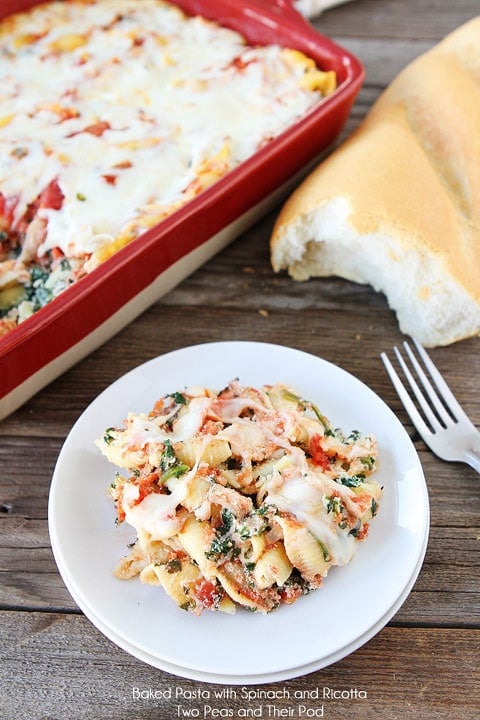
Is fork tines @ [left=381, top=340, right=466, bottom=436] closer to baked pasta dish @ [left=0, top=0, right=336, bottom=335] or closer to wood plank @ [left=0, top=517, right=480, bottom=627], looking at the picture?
wood plank @ [left=0, top=517, right=480, bottom=627]

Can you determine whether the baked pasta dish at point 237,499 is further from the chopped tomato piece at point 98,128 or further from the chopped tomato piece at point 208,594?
the chopped tomato piece at point 98,128

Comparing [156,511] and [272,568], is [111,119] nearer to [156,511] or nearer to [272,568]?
[156,511]

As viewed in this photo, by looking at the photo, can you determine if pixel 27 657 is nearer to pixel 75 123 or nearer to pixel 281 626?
pixel 281 626

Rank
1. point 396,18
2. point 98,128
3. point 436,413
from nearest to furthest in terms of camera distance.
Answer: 1. point 436,413
2. point 98,128
3. point 396,18

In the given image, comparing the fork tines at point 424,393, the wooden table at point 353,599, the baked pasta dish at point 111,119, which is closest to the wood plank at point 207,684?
the wooden table at point 353,599

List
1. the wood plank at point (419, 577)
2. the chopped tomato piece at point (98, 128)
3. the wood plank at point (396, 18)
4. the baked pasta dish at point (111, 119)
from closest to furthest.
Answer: the wood plank at point (419, 577)
the baked pasta dish at point (111, 119)
the chopped tomato piece at point (98, 128)
the wood plank at point (396, 18)

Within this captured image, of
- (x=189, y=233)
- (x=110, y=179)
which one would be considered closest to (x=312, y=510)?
(x=189, y=233)

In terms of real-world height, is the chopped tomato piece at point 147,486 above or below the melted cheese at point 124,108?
below
